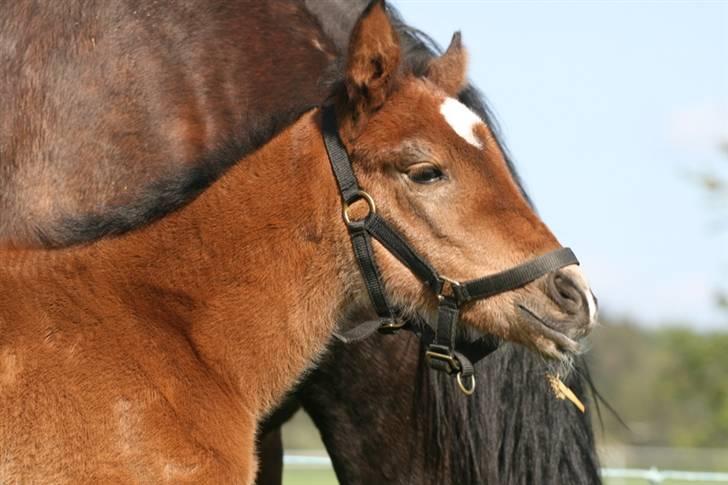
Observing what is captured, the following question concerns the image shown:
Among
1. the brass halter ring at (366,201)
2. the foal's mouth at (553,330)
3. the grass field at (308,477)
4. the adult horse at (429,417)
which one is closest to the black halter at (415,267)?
the brass halter ring at (366,201)

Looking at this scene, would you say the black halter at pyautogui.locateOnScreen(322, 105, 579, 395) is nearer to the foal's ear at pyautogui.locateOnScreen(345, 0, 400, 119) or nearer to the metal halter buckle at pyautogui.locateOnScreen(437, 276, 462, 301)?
the metal halter buckle at pyautogui.locateOnScreen(437, 276, 462, 301)

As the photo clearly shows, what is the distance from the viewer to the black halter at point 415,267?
161 inches

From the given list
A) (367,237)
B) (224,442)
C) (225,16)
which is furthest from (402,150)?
(225,16)

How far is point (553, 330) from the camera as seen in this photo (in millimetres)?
4117

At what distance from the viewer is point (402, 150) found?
4184 mm

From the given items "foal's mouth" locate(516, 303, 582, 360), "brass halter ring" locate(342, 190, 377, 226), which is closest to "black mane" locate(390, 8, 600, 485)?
"foal's mouth" locate(516, 303, 582, 360)

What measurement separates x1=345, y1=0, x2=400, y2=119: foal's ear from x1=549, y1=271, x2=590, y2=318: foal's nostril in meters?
0.85

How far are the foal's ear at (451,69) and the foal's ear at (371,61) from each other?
1.06 feet

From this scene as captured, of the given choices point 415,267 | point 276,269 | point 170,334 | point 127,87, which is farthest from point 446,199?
point 127,87

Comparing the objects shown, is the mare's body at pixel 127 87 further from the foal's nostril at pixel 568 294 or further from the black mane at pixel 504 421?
the foal's nostril at pixel 568 294

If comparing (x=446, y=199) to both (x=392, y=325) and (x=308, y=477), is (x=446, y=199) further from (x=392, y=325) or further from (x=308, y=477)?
(x=308, y=477)

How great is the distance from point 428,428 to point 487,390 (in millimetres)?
303

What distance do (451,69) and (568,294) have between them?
1050 millimetres

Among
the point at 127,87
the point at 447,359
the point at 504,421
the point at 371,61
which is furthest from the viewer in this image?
the point at 504,421
